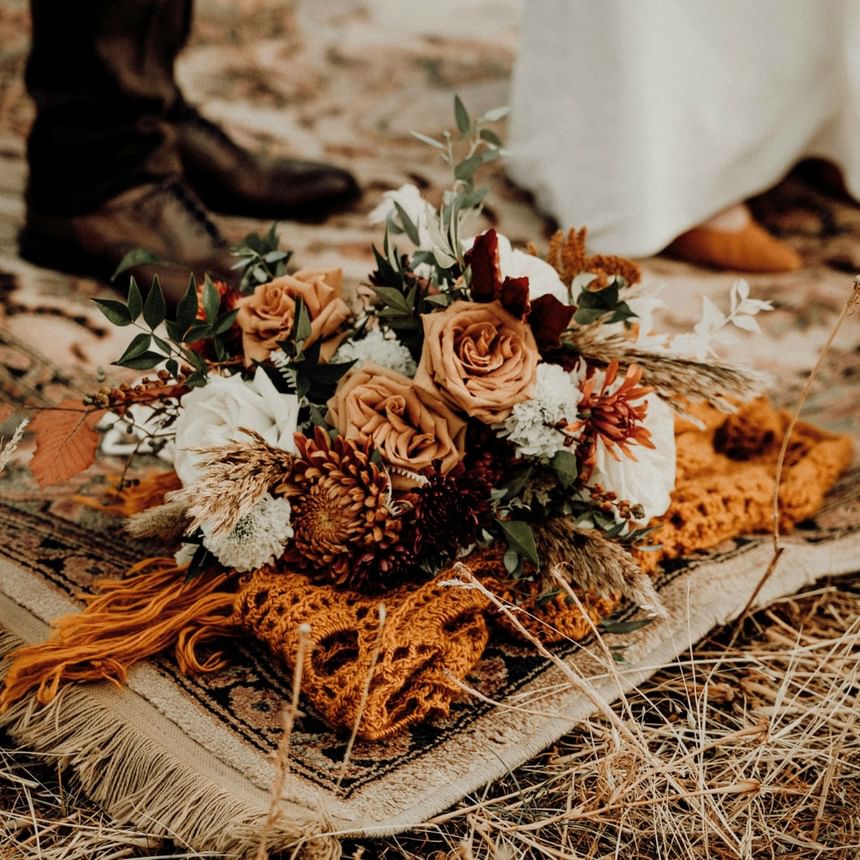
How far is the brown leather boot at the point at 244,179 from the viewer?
1661mm

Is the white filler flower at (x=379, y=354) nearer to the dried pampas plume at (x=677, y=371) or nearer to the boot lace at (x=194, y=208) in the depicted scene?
the dried pampas plume at (x=677, y=371)

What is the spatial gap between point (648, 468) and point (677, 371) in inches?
3.5

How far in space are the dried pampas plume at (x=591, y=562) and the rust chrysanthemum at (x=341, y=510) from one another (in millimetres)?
136

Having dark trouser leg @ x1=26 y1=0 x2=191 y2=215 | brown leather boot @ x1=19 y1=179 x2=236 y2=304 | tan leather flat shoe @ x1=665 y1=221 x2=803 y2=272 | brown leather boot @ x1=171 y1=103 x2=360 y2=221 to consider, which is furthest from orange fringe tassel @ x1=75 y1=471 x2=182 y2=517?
tan leather flat shoe @ x1=665 y1=221 x2=803 y2=272

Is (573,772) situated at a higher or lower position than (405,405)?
lower

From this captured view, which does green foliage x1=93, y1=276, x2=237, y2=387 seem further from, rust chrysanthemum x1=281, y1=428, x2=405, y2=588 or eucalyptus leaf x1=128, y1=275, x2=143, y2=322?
rust chrysanthemum x1=281, y1=428, x2=405, y2=588

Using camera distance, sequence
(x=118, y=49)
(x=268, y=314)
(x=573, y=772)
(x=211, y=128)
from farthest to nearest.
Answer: (x=211, y=128), (x=118, y=49), (x=268, y=314), (x=573, y=772)

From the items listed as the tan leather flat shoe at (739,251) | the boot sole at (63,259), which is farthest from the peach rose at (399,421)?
the tan leather flat shoe at (739,251)

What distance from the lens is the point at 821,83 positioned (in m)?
1.75

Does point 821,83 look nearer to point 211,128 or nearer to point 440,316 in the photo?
point 211,128

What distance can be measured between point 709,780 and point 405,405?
0.39 metres

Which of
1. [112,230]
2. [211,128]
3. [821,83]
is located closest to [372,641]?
[112,230]

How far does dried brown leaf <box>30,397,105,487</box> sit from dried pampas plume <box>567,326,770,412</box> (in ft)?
1.42

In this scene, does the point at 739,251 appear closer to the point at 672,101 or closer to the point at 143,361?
the point at 672,101
